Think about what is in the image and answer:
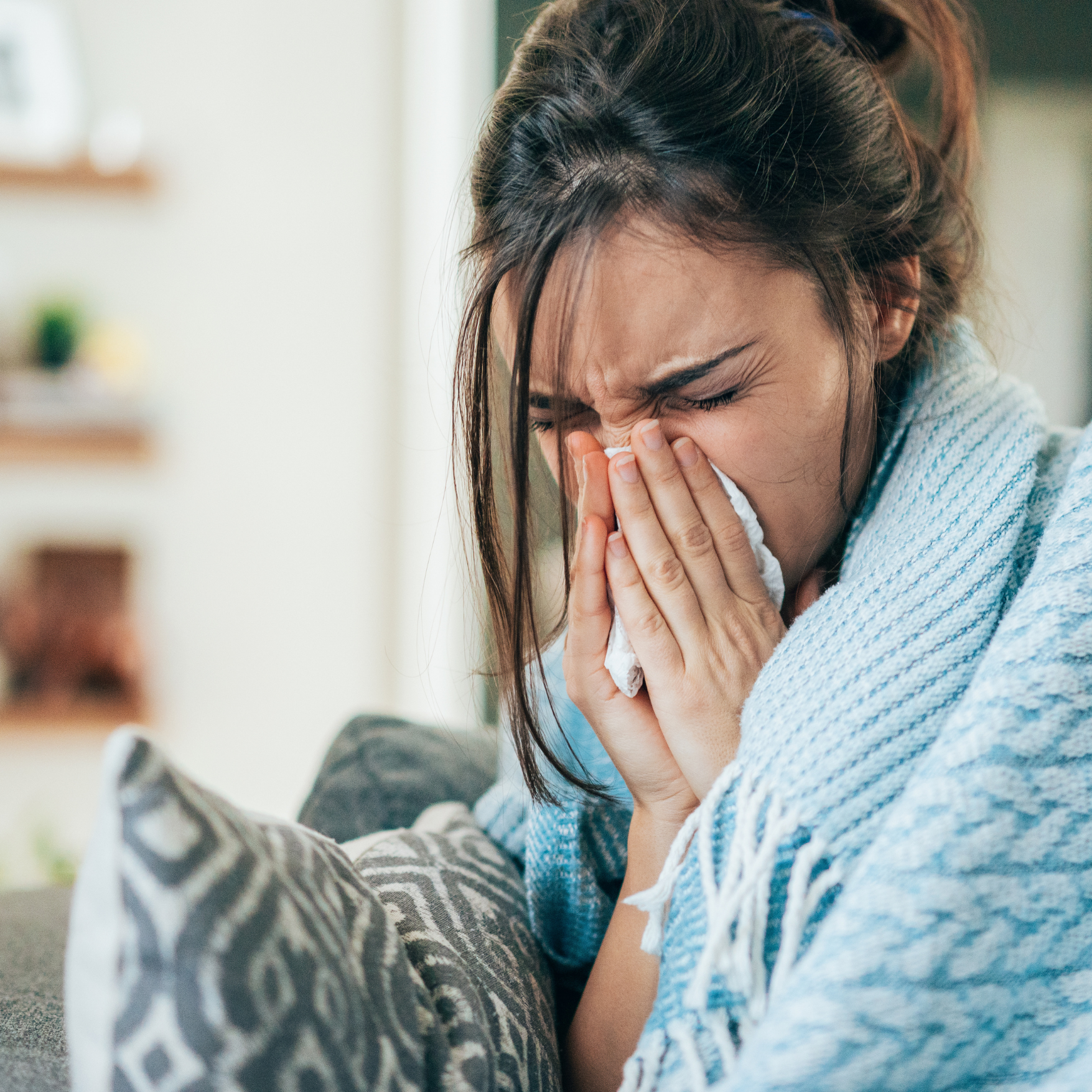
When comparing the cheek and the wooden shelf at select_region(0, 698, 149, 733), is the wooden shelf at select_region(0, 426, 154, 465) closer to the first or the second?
the wooden shelf at select_region(0, 698, 149, 733)

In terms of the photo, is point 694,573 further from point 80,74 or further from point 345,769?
point 80,74

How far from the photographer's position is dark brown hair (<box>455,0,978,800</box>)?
652mm

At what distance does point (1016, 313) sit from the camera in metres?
1.51

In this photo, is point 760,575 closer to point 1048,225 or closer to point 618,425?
point 618,425

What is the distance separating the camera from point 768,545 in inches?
27.8

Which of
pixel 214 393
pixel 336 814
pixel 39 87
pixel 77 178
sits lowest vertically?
pixel 336 814

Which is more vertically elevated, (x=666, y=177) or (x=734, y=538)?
(x=666, y=177)

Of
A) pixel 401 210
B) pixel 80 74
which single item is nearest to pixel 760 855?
pixel 401 210

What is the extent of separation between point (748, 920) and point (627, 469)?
1.02ft

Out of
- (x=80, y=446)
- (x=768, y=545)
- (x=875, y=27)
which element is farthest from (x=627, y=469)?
(x=80, y=446)

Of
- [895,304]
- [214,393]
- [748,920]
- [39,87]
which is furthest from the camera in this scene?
[214,393]

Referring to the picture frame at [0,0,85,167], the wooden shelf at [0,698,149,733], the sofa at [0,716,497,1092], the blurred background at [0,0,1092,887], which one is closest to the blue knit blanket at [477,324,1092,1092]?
the sofa at [0,716,497,1092]

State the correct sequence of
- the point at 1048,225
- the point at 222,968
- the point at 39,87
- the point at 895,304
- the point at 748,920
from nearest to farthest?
the point at 222,968
the point at 748,920
the point at 895,304
the point at 1048,225
the point at 39,87

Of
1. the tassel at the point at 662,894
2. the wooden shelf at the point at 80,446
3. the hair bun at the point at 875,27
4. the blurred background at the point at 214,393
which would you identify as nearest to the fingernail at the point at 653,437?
the tassel at the point at 662,894
